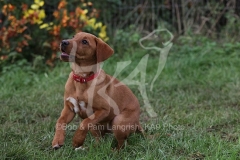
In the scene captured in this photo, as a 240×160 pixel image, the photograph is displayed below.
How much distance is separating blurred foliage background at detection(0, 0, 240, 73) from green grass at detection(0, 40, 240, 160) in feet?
1.40

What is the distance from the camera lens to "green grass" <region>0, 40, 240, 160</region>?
3713mm

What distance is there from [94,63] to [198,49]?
13.8ft

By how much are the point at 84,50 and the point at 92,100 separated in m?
0.50

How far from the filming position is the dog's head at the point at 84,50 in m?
3.98

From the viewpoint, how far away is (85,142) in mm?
4070

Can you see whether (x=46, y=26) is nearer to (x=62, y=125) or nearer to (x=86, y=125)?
(x=62, y=125)

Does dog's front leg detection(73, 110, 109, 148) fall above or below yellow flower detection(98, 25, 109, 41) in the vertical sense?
below

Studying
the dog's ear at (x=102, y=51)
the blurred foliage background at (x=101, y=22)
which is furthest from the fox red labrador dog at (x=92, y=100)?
the blurred foliage background at (x=101, y=22)

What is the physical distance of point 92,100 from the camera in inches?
153

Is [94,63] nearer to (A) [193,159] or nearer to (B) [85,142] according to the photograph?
(B) [85,142]

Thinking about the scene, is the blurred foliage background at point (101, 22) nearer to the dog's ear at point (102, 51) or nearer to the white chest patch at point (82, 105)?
the dog's ear at point (102, 51)

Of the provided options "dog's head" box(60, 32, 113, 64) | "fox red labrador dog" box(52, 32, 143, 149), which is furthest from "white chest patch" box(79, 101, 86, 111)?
"dog's head" box(60, 32, 113, 64)

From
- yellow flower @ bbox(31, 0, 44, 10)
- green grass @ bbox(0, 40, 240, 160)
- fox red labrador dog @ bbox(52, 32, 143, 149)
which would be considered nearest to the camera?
green grass @ bbox(0, 40, 240, 160)

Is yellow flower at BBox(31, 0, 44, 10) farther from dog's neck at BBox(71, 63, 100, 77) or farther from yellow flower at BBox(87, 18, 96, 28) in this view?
dog's neck at BBox(71, 63, 100, 77)
